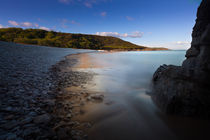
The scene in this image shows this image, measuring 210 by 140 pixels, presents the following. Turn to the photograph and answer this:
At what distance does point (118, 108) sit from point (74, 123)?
1.81 m

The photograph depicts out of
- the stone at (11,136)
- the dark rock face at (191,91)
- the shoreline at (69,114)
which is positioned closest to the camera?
the stone at (11,136)

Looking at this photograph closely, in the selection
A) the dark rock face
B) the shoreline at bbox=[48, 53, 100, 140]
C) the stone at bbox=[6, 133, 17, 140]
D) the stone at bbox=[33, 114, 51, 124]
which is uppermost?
the dark rock face

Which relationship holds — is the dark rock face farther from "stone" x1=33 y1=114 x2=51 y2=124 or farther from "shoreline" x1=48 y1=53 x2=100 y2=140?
"stone" x1=33 y1=114 x2=51 y2=124

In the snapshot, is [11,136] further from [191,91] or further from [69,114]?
[191,91]

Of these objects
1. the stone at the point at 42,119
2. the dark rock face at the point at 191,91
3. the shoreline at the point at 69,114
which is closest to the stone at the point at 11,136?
the stone at the point at 42,119

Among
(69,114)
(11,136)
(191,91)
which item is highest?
(191,91)

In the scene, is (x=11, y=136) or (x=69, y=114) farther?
(x=69, y=114)

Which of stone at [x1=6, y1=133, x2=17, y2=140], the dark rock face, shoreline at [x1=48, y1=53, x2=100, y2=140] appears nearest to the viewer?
stone at [x1=6, y1=133, x2=17, y2=140]

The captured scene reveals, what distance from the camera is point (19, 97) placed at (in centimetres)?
416

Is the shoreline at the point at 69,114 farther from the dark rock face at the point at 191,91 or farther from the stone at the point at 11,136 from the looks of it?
the dark rock face at the point at 191,91

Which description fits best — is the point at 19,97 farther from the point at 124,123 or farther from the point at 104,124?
the point at 124,123

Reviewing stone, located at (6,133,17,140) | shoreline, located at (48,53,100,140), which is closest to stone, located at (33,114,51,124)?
shoreline, located at (48,53,100,140)

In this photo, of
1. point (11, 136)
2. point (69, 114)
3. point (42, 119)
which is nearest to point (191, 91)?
point (69, 114)

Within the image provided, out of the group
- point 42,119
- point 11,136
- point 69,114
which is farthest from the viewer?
point 69,114
